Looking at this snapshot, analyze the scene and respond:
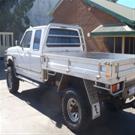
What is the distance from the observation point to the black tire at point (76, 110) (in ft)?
18.4

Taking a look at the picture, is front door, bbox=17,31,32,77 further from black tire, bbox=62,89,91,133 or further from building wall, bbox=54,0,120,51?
building wall, bbox=54,0,120,51

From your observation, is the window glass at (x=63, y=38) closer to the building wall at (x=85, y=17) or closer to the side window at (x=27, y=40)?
the side window at (x=27, y=40)

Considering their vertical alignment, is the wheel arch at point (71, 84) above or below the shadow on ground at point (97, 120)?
above

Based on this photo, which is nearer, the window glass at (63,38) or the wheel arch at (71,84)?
the wheel arch at (71,84)

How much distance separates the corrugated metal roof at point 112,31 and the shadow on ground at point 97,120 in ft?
29.8

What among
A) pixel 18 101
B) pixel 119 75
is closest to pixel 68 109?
pixel 119 75

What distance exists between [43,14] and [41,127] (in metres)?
30.0

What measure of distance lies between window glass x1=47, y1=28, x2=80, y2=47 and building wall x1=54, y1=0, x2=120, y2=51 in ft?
36.6

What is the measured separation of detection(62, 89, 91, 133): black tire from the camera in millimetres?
5613

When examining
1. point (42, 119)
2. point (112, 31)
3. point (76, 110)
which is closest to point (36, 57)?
point (42, 119)

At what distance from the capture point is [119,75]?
5.05 m

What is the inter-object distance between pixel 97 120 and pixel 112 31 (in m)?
11.9

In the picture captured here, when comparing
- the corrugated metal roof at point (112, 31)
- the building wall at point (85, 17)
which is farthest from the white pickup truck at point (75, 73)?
the building wall at point (85, 17)

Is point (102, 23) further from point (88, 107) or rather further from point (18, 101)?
point (88, 107)
